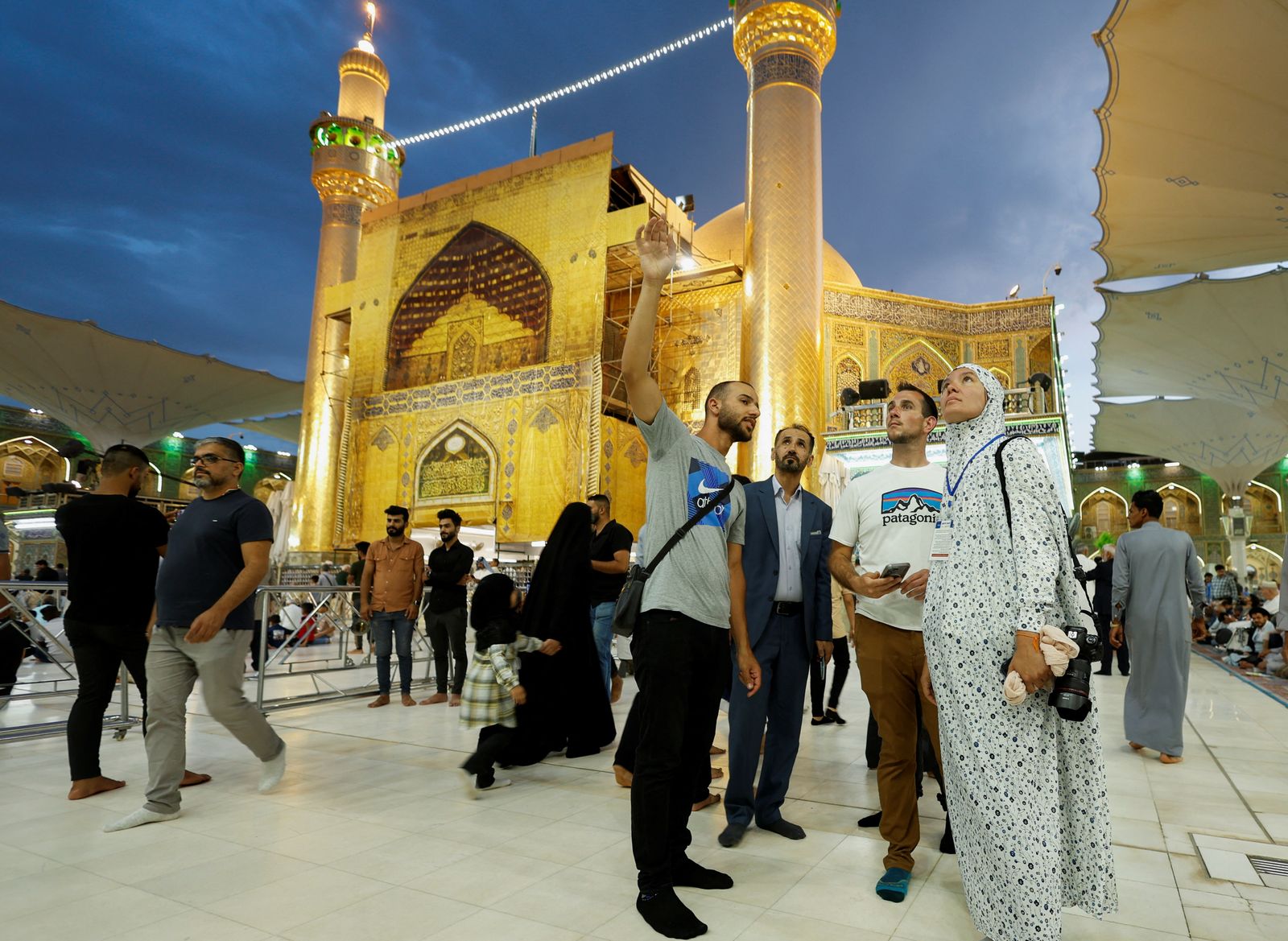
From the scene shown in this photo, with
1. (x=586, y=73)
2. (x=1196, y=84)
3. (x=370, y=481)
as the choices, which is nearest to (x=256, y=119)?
(x=586, y=73)

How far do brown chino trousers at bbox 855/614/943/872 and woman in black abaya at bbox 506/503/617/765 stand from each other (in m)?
1.39

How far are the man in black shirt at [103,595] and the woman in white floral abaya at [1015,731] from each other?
2.96m

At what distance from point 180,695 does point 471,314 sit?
13876 millimetres

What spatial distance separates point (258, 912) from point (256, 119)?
85363mm

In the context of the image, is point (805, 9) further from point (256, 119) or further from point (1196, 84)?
point (256, 119)

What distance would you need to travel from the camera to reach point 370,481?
Result: 1606cm

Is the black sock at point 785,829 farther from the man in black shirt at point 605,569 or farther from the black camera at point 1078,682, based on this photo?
the man in black shirt at point 605,569

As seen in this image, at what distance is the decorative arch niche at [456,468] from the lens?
14.4 m

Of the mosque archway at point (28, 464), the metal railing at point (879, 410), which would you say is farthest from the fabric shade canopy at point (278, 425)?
the metal railing at point (879, 410)

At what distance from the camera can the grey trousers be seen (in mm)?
2521

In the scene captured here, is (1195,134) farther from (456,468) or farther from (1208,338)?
(456,468)

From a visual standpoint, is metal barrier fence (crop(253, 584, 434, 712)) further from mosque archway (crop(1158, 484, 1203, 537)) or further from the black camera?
mosque archway (crop(1158, 484, 1203, 537))

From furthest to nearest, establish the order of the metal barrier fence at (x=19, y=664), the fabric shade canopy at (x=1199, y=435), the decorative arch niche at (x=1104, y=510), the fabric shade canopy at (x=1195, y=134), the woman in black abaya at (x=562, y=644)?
the decorative arch niche at (x=1104, y=510), the fabric shade canopy at (x=1199, y=435), the fabric shade canopy at (x=1195, y=134), the metal barrier fence at (x=19, y=664), the woman in black abaya at (x=562, y=644)

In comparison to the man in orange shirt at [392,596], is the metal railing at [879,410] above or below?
above
